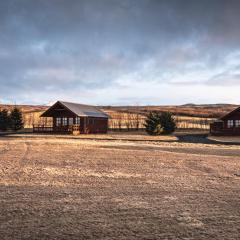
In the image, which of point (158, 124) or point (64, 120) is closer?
point (158, 124)

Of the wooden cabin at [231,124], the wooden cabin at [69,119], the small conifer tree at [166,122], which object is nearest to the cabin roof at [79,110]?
the wooden cabin at [69,119]

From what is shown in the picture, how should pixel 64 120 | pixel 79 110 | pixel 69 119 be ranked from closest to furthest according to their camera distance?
pixel 69 119 < pixel 64 120 < pixel 79 110

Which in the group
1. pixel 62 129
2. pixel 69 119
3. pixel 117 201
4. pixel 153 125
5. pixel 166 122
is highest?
pixel 69 119

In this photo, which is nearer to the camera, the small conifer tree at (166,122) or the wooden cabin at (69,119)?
the small conifer tree at (166,122)

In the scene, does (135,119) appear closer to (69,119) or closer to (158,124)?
(69,119)

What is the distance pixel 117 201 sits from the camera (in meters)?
10.3

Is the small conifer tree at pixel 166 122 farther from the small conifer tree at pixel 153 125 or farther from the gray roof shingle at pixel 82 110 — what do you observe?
the gray roof shingle at pixel 82 110

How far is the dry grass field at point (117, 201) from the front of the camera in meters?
7.66

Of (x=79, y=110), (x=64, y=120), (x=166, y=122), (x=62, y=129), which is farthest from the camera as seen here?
(x=79, y=110)

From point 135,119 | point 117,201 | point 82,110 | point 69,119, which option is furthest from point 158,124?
point 135,119

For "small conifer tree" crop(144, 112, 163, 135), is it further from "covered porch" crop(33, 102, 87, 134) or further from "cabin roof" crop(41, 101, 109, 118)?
"covered porch" crop(33, 102, 87, 134)

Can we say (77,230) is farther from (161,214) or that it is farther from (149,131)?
(149,131)

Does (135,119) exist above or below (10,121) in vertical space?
above

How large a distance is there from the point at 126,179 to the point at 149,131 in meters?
39.8
